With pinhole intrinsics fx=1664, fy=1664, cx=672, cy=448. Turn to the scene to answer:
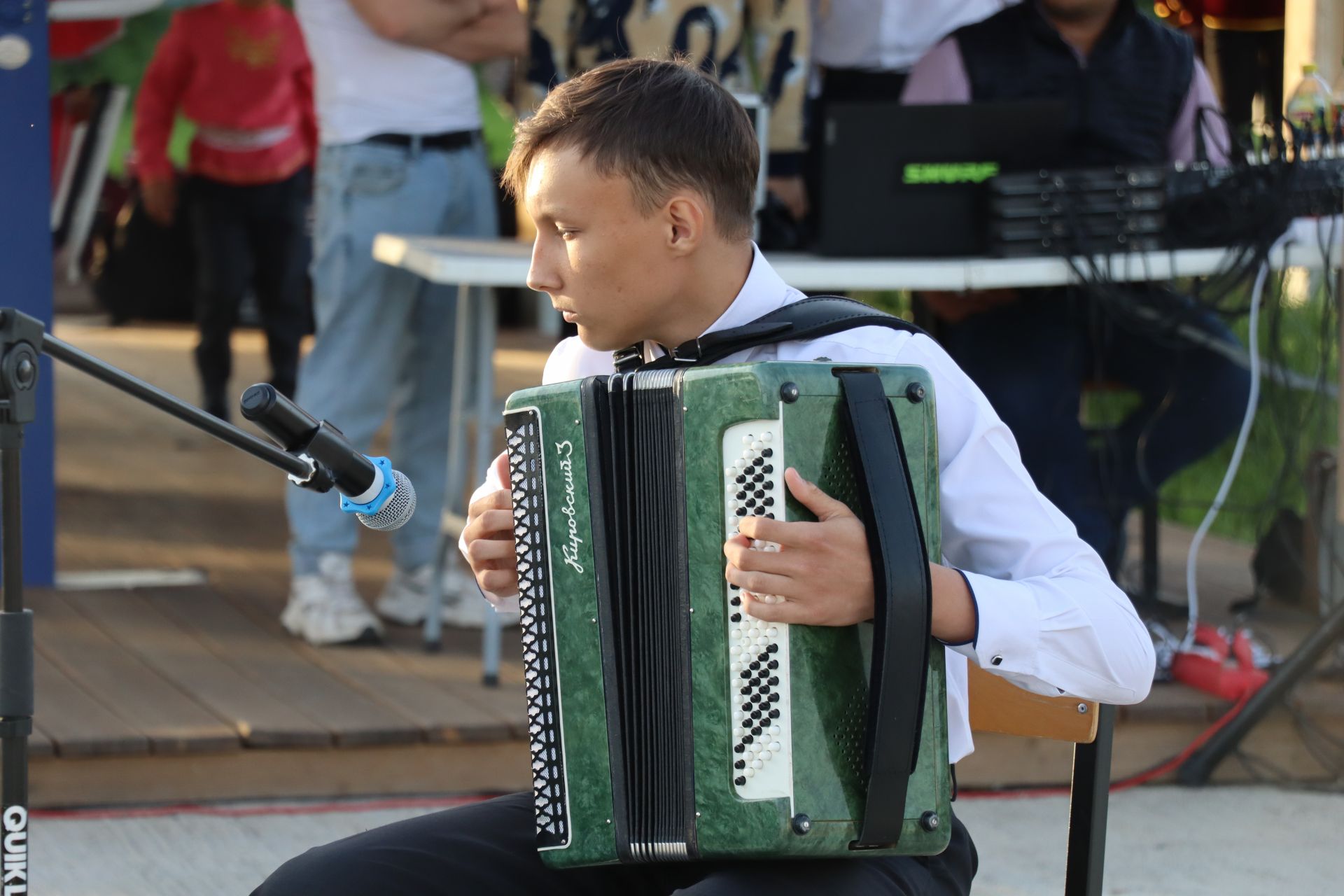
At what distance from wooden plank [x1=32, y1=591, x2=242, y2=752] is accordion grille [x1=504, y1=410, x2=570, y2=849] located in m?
1.69

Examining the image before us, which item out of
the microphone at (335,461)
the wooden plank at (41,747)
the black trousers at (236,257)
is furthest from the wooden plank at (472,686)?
the black trousers at (236,257)

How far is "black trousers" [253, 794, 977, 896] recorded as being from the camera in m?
1.77

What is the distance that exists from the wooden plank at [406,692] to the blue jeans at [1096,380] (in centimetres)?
139

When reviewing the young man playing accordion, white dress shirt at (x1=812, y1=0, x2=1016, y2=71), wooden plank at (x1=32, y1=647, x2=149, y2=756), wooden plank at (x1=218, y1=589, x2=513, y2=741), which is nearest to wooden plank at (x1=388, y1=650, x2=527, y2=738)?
wooden plank at (x1=218, y1=589, x2=513, y2=741)

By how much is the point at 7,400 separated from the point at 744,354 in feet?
2.63

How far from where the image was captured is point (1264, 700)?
355cm

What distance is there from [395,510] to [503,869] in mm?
474

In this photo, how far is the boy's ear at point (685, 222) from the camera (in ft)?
6.27

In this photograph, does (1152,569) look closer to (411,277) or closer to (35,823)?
(411,277)

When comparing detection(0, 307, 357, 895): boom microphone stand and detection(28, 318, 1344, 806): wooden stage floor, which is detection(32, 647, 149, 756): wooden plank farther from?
detection(0, 307, 357, 895): boom microphone stand

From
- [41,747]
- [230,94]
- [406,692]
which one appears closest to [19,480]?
[41,747]

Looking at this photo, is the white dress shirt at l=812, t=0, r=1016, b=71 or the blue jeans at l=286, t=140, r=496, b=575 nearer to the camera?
the blue jeans at l=286, t=140, r=496, b=575

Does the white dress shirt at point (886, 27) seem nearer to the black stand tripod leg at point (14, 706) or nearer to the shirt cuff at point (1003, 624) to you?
the shirt cuff at point (1003, 624)

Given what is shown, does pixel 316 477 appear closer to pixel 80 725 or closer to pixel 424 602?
pixel 80 725
